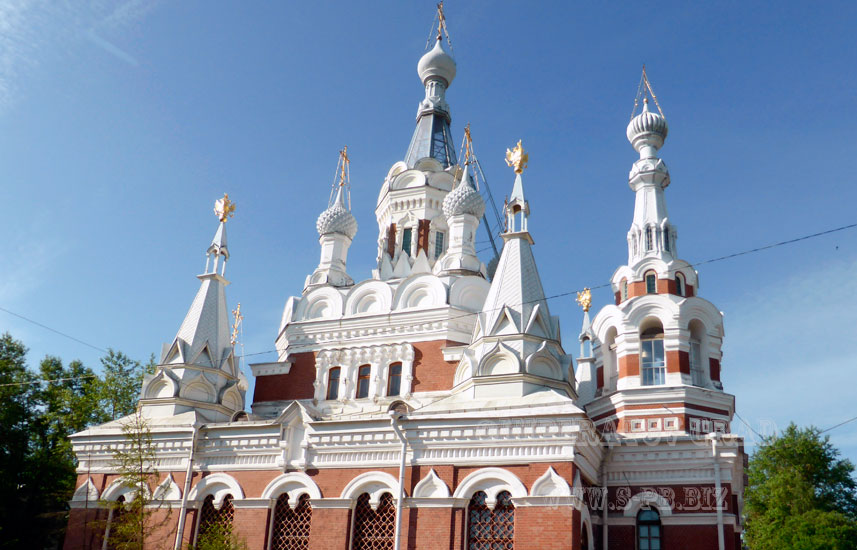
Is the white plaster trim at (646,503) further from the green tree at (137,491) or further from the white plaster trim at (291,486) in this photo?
the green tree at (137,491)

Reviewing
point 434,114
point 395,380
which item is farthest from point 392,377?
point 434,114

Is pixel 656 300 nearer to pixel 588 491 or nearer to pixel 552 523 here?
pixel 588 491

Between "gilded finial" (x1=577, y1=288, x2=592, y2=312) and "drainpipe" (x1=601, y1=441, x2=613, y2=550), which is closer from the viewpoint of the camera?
"drainpipe" (x1=601, y1=441, x2=613, y2=550)

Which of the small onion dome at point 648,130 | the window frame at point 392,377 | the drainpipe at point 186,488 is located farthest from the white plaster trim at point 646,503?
the small onion dome at point 648,130

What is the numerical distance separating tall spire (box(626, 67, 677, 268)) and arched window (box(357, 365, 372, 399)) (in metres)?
7.99

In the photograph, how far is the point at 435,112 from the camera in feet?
98.8

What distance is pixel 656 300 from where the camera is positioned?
847 inches

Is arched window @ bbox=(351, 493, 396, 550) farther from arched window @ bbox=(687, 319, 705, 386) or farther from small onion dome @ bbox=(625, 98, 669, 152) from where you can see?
small onion dome @ bbox=(625, 98, 669, 152)

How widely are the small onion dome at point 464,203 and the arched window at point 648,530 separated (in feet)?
33.4

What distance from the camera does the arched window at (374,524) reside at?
17.0m

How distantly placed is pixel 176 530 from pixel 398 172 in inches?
566

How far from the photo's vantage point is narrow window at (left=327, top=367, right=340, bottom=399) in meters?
22.8

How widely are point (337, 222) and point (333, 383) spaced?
5.79 metres

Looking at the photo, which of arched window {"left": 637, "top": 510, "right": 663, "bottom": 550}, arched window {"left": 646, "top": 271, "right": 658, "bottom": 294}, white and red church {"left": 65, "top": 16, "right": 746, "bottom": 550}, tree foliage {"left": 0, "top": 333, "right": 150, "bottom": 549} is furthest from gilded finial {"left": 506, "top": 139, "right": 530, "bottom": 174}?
tree foliage {"left": 0, "top": 333, "right": 150, "bottom": 549}
